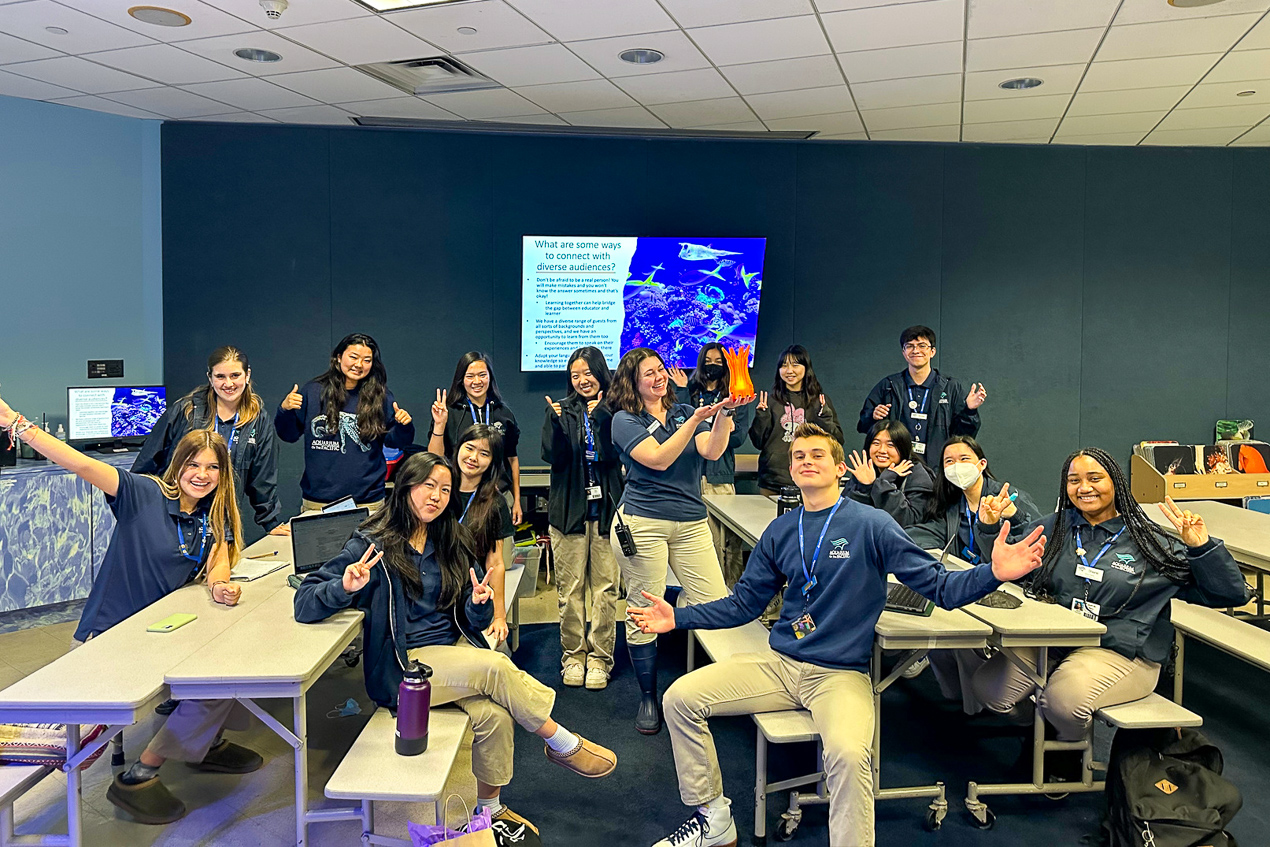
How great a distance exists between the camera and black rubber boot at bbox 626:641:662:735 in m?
3.53

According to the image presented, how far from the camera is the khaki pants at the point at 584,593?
13.3 feet

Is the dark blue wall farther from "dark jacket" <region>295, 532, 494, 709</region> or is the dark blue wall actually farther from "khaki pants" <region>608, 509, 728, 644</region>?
"dark jacket" <region>295, 532, 494, 709</region>

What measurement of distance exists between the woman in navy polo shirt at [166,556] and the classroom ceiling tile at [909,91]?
385 cm

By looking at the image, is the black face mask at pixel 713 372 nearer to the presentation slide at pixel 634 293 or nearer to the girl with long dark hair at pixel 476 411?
the girl with long dark hair at pixel 476 411

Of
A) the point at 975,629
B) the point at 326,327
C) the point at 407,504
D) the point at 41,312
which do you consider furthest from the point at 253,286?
the point at 975,629

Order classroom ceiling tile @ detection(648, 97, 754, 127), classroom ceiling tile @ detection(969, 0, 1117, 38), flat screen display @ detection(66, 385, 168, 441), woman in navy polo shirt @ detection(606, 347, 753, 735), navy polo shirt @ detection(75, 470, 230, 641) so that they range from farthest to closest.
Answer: classroom ceiling tile @ detection(648, 97, 754, 127)
flat screen display @ detection(66, 385, 168, 441)
classroom ceiling tile @ detection(969, 0, 1117, 38)
woman in navy polo shirt @ detection(606, 347, 753, 735)
navy polo shirt @ detection(75, 470, 230, 641)

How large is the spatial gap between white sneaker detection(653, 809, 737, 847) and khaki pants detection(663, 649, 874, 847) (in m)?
0.07

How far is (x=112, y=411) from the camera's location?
526 centimetres

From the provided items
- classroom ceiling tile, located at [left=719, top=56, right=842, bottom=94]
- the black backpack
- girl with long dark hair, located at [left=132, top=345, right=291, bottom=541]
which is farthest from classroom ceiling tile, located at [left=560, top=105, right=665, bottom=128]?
the black backpack

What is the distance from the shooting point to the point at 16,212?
5.19 meters

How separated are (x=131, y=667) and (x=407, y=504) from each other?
857mm

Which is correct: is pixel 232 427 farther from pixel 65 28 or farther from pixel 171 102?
pixel 171 102

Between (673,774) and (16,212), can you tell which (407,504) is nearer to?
(673,774)

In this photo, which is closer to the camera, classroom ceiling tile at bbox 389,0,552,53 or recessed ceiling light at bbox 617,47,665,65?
classroom ceiling tile at bbox 389,0,552,53
